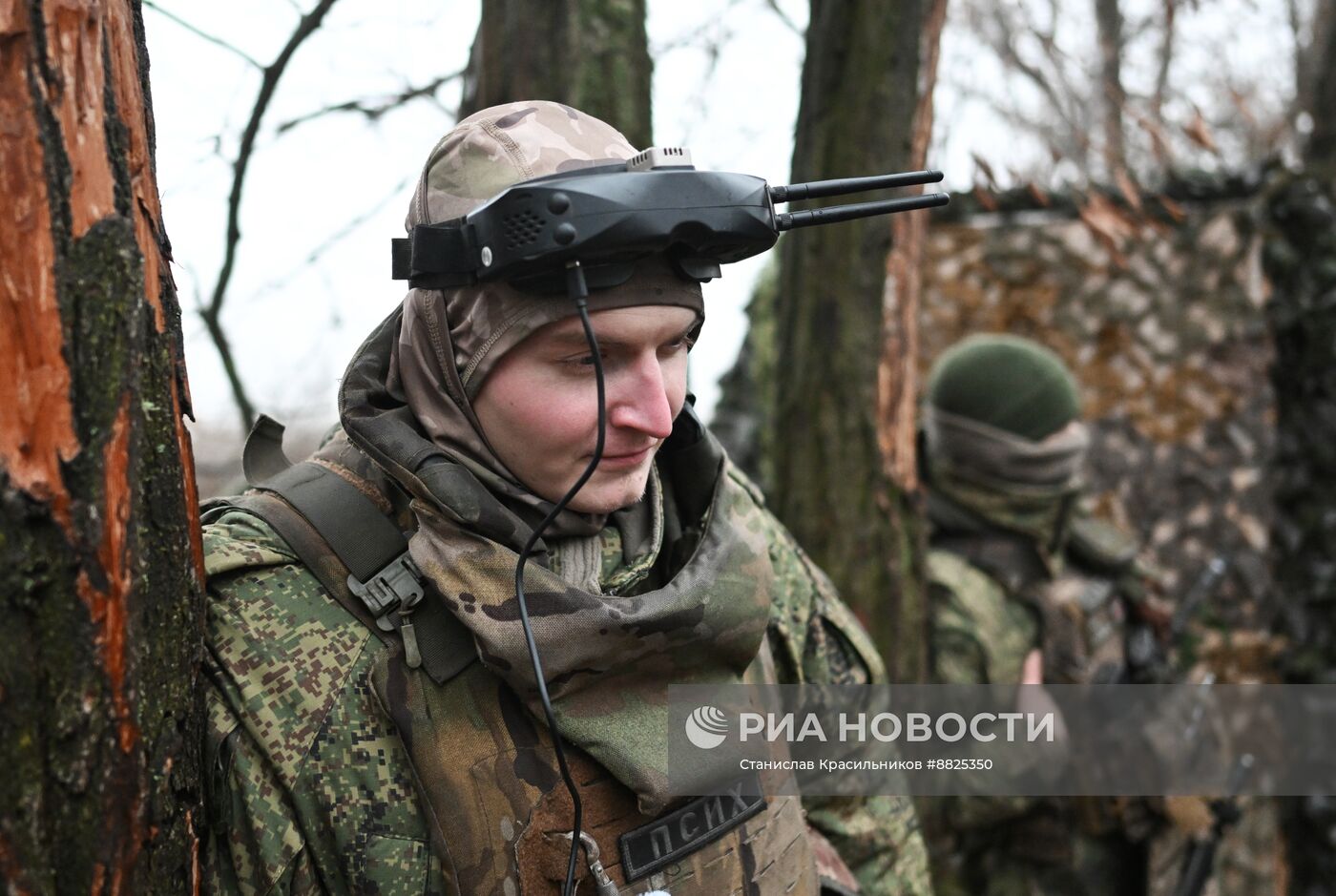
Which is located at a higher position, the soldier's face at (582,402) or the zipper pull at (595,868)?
the soldier's face at (582,402)

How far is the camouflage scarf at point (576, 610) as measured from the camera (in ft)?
5.29

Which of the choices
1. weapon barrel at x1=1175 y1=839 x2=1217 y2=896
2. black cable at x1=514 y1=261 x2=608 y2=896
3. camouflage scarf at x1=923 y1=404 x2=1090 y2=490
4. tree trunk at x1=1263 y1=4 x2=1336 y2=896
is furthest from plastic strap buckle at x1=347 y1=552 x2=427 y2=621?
tree trunk at x1=1263 y1=4 x2=1336 y2=896

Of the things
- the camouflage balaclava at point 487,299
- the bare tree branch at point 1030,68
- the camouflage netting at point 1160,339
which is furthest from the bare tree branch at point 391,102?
the bare tree branch at point 1030,68

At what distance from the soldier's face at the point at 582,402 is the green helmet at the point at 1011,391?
2726mm

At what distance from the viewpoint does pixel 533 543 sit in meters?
1.62

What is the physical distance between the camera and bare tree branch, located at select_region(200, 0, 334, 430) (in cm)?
278

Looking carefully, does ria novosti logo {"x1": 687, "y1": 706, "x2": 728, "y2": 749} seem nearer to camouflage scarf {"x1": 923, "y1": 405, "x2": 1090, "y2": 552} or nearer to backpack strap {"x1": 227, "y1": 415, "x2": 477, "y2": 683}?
backpack strap {"x1": 227, "y1": 415, "x2": 477, "y2": 683}

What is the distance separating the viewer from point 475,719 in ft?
5.43

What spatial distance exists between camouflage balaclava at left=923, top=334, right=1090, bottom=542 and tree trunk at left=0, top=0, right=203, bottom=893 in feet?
10.7

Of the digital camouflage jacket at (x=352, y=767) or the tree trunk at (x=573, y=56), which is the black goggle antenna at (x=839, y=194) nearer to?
the digital camouflage jacket at (x=352, y=767)

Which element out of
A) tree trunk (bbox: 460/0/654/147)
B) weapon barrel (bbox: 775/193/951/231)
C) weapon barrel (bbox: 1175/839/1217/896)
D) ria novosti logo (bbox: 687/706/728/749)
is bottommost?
weapon barrel (bbox: 1175/839/1217/896)

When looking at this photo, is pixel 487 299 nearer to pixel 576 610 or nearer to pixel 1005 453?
pixel 576 610

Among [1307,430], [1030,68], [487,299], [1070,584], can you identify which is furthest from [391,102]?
[1030,68]

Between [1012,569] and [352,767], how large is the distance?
10.1 feet
